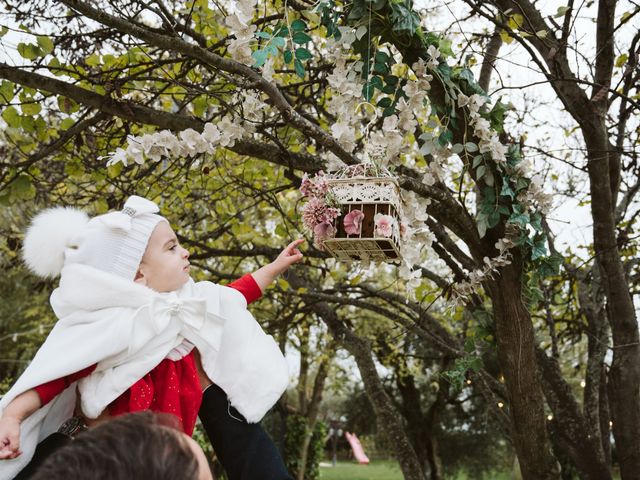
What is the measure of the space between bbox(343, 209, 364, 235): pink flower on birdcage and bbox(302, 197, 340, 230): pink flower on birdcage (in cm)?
5

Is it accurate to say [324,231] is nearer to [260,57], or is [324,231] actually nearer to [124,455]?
[260,57]

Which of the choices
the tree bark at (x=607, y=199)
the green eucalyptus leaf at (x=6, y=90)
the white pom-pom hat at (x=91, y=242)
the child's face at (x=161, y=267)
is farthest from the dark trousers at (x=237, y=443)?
the green eucalyptus leaf at (x=6, y=90)

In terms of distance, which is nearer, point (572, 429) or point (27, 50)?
point (27, 50)

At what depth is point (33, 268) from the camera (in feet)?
8.08

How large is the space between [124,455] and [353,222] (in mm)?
1694

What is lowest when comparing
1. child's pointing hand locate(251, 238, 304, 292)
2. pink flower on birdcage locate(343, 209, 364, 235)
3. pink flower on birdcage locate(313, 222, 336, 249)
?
child's pointing hand locate(251, 238, 304, 292)

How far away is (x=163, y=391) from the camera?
89.0 inches

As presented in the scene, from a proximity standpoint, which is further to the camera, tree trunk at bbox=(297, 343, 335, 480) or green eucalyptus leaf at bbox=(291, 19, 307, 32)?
tree trunk at bbox=(297, 343, 335, 480)

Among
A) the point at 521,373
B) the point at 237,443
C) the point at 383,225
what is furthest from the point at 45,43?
the point at 521,373

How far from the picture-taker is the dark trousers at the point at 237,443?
225cm

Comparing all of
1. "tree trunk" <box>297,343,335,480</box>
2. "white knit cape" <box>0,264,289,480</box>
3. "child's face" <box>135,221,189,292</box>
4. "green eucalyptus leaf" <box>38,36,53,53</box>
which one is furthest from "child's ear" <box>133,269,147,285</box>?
"tree trunk" <box>297,343,335,480</box>

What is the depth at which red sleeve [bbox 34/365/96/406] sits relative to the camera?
6.91 ft

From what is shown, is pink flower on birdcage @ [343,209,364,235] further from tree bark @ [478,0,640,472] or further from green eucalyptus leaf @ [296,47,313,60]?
tree bark @ [478,0,640,472]

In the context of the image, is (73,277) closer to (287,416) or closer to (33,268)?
(33,268)
